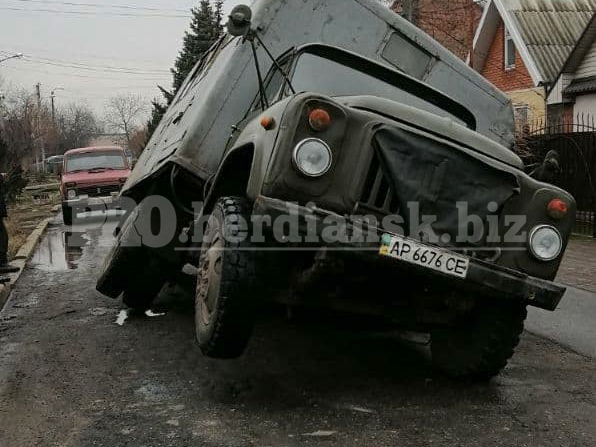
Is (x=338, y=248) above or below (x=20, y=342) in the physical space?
above

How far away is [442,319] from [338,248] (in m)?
1.17

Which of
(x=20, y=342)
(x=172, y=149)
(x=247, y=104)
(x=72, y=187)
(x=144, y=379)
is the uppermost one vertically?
(x=247, y=104)

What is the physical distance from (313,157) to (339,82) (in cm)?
152

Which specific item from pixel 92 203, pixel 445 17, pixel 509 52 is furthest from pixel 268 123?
pixel 509 52

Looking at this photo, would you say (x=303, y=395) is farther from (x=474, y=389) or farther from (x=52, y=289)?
(x=52, y=289)

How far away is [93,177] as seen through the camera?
715 inches

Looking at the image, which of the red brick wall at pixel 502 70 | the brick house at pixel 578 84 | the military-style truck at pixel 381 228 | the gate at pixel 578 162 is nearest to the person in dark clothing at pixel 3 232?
the military-style truck at pixel 381 228

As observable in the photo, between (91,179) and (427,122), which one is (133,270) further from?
(91,179)

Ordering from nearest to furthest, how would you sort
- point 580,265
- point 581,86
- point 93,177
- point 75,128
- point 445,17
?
1. point 580,265
2. point 93,177
3. point 581,86
4. point 445,17
5. point 75,128

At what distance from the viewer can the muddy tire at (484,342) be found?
4.68 metres

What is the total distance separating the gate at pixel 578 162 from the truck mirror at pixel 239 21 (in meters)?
9.28

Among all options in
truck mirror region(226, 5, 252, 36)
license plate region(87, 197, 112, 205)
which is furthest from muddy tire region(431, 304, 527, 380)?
license plate region(87, 197, 112, 205)

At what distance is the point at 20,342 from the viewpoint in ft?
20.8

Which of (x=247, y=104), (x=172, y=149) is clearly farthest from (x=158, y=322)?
(x=247, y=104)
